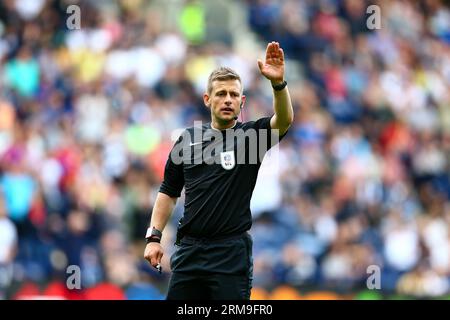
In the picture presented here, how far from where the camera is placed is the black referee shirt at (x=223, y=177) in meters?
6.57

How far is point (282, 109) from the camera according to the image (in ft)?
21.2

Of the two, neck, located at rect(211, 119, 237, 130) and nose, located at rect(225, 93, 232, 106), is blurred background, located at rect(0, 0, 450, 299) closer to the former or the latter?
neck, located at rect(211, 119, 237, 130)

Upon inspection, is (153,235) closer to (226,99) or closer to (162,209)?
(162,209)

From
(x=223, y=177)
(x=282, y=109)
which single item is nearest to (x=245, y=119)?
(x=223, y=177)

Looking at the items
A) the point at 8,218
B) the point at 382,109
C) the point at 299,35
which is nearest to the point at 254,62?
the point at 299,35

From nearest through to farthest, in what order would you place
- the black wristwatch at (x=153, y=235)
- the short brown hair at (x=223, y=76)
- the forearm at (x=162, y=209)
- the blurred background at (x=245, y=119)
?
the short brown hair at (x=223, y=76) < the black wristwatch at (x=153, y=235) < the forearm at (x=162, y=209) < the blurred background at (x=245, y=119)

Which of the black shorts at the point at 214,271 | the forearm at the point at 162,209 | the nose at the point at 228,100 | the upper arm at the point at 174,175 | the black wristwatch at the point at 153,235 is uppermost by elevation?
the nose at the point at 228,100

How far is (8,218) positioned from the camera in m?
12.0

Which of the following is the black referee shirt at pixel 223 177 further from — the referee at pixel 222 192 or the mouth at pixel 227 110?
the mouth at pixel 227 110

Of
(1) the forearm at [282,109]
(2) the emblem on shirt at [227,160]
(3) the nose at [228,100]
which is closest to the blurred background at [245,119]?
(2) the emblem on shirt at [227,160]

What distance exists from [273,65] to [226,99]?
450 millimetres

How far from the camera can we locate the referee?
256 inches

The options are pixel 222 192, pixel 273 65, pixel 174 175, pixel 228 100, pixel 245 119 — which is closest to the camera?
pixel 273 65
